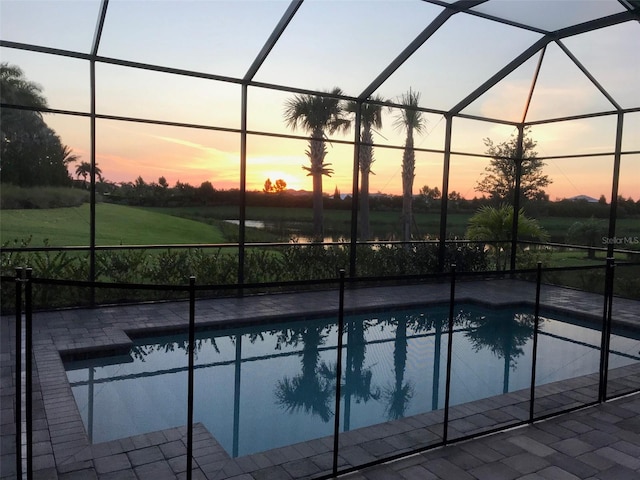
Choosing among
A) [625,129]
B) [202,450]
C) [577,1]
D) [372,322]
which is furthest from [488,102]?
[202,450]

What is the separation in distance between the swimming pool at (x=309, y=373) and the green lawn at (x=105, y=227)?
58.4ft

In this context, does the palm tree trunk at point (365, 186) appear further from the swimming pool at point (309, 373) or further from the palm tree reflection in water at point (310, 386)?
the palm tree reflection in water at point (310, 386)

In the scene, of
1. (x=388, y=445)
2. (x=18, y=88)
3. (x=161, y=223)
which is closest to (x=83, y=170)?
(x=18, y=88)

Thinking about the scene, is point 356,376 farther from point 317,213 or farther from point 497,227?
point 317,213

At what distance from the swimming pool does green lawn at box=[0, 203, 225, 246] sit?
17.8m

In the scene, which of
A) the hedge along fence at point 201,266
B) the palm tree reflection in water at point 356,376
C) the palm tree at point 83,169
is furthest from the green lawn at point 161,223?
the palm tree reflection in water at point 356,376

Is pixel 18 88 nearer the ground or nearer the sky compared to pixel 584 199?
nearer the sky

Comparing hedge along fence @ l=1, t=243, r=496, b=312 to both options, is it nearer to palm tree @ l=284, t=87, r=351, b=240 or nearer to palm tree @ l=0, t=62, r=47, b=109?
palm tree @ l=284, t=87, r=351, b=240

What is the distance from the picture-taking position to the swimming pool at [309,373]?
3973mm

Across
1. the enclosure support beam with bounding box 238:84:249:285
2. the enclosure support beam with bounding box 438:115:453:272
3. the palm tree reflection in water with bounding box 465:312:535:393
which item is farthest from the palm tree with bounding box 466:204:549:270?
the enclosure support beam with bounding box 238:84:249:285

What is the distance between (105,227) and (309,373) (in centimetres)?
2254

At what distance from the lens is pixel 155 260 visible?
8.05 meters

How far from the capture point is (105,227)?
82.0 ft

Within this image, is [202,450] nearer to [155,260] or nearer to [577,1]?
[155,260]
